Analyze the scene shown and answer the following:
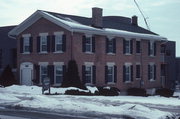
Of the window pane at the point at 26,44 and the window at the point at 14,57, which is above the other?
the window pane at the point at 26,44

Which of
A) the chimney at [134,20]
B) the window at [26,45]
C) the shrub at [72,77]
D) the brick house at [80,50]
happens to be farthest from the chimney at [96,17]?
the chimney at [134,20]

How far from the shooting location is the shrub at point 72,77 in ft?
101

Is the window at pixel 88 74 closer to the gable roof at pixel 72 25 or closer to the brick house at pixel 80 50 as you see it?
the brick house at pixel 80 50

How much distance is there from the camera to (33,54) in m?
34.8

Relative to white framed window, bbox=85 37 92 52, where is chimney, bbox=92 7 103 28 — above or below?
above

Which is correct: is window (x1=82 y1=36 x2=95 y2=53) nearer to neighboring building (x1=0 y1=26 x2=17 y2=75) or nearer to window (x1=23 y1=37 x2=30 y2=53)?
window (x1=23 y1=37 x2=30 y2=53)

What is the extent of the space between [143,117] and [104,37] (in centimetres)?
2119

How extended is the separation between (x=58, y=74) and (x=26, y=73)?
153 inches

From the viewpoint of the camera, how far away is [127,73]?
1490 inches

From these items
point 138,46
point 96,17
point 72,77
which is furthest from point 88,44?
point 138,46

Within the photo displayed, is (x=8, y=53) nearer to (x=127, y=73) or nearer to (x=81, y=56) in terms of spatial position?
(x=81, y=56)

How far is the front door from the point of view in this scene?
35.0 meters

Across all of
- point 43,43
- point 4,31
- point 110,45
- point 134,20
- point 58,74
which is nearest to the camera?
point 58,74

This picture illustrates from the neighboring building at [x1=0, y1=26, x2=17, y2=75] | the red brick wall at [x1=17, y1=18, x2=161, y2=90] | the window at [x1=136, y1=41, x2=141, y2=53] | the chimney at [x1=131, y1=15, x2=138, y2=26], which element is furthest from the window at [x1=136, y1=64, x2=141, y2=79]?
the neighboring building at [x1=0, y1=26, x2=17, y2=75]
